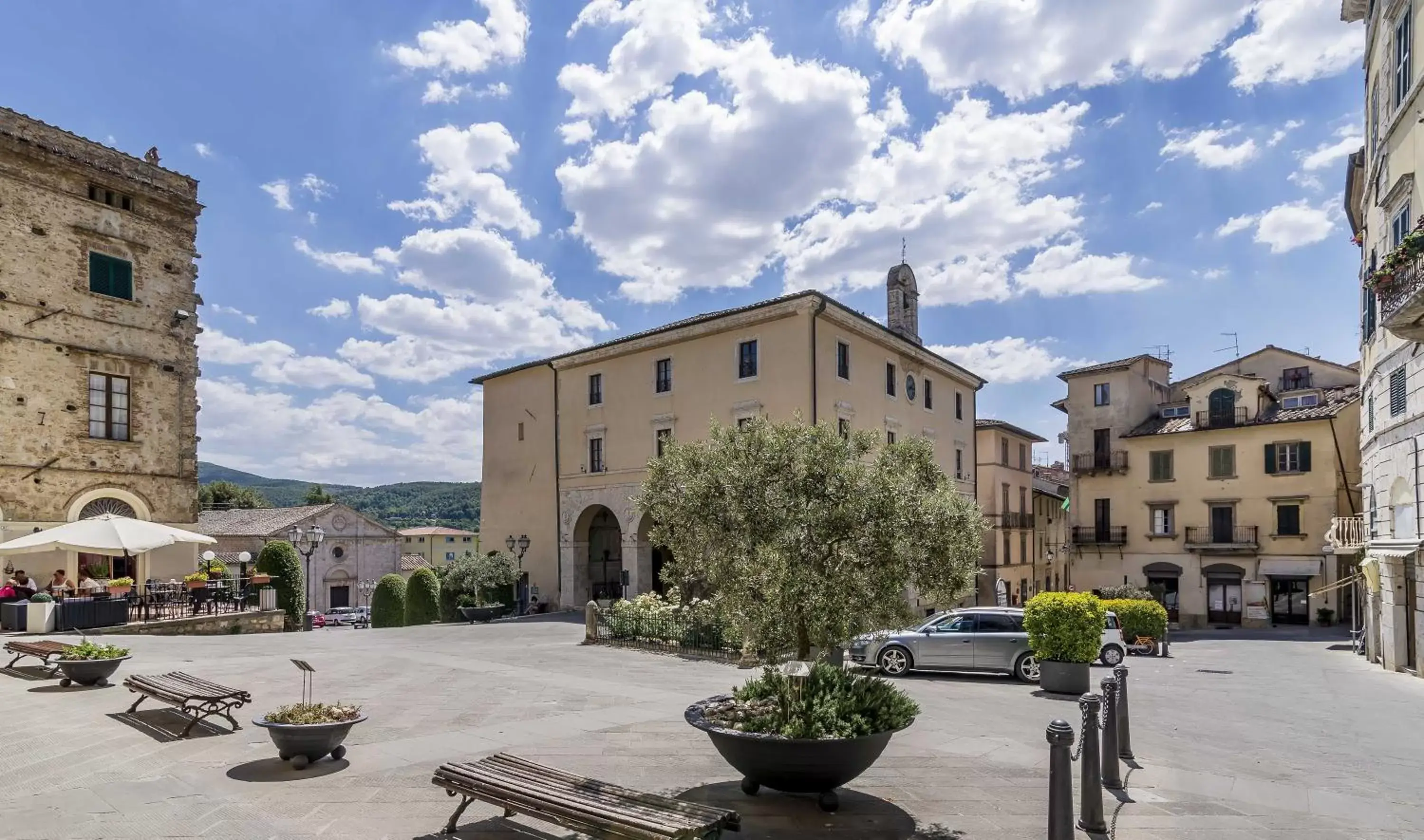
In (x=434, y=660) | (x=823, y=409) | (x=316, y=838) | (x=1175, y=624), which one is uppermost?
(x=823, y=409)

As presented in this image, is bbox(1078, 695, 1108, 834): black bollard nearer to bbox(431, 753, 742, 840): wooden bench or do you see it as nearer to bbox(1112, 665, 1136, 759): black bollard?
bbox(1112, 665, 1136, 759): black bollard

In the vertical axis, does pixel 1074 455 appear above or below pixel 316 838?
above

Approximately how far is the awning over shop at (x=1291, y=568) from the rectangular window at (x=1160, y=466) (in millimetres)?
5450

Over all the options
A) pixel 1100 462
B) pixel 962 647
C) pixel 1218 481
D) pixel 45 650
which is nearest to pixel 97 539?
pixel 45 650

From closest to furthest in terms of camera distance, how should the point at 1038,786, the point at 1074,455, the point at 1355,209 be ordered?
the point at 1038,786 → the point at 1355,209 → the point at 1074,455

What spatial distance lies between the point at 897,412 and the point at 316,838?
29051mm

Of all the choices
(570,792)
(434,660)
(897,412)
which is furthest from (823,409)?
(570,792)

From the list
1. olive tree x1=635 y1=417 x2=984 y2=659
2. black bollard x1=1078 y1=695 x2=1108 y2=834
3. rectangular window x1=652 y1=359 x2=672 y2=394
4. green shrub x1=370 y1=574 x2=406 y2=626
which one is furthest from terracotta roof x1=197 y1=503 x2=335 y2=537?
black bollard x1=1078 y1=695 x2=1108 y2=834

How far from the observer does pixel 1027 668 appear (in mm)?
16469

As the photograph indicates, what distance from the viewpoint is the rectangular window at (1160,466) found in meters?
40.0

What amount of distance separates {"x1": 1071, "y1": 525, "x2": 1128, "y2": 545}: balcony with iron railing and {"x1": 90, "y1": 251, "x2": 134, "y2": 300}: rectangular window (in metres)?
41.2

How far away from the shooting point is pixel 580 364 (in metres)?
35.8

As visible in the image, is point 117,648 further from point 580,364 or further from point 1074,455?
point 1074,455

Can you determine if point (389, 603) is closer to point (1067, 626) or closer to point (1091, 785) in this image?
point (1067, 626)
